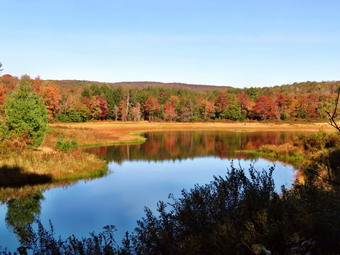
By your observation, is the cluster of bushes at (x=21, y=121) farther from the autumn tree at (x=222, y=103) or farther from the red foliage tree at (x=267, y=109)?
the autumn tree at (x=222, y=103)

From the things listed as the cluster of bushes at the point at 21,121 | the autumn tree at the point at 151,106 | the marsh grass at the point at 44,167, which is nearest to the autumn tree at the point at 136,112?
the autumn tree at the point at 151,106

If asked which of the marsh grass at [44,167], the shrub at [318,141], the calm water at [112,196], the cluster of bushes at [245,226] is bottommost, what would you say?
the calm water at [112,196]

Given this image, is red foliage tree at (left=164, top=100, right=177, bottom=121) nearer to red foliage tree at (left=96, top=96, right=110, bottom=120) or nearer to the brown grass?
red foliage tree at (left=96, top=96, right=110, bottom=120)

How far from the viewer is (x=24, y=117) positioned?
24.9 meters

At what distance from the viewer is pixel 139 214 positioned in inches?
579

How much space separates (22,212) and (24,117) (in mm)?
12256

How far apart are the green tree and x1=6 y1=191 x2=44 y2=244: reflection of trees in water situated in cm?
910

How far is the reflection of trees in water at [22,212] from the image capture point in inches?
498

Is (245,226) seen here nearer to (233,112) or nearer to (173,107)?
(233,112)

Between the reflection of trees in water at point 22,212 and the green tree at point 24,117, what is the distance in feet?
29.8

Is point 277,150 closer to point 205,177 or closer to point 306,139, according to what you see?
point 306,139

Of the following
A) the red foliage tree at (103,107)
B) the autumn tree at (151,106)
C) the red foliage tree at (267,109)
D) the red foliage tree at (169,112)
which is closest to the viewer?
the red foliage tree at (267,109)

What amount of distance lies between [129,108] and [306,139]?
82936 millimetres

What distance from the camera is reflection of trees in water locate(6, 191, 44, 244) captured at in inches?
498
